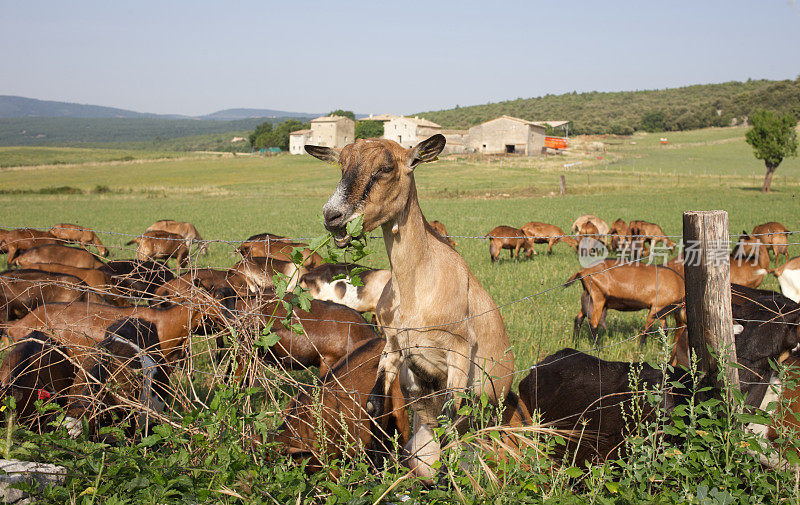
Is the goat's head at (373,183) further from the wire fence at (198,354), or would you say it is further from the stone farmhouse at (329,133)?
the stone farmhouse at (329,133)

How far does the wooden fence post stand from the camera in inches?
130

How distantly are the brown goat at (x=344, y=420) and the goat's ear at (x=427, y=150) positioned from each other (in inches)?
55.1

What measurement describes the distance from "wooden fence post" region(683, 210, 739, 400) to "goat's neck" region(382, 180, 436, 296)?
1596 mm

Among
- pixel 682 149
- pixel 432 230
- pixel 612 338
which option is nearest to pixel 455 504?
pixel 432 230

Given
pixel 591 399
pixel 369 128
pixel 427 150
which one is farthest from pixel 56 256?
pixel 369 128

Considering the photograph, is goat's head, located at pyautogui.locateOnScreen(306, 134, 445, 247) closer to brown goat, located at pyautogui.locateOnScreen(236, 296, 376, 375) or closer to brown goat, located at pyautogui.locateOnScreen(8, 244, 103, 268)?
brown goat, located at pyautogui.locateOnScreen(236, 296, 376, 375)

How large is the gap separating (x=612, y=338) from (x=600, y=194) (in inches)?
1289

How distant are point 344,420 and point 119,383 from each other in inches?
66.9

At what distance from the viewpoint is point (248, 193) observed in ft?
156

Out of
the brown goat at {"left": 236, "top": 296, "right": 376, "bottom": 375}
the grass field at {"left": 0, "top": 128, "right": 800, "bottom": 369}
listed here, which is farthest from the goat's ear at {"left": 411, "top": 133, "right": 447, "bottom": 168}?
the brown goat at {"left": 236, "top": 296, "right": 376, "bottom": 375}

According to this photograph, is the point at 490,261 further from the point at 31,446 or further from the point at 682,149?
the point at 682,149

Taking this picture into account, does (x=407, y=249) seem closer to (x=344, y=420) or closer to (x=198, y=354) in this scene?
(x=344, y=420)

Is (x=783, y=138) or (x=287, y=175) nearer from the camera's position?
(x=783, y=138)

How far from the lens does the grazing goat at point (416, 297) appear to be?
315 centimetres
